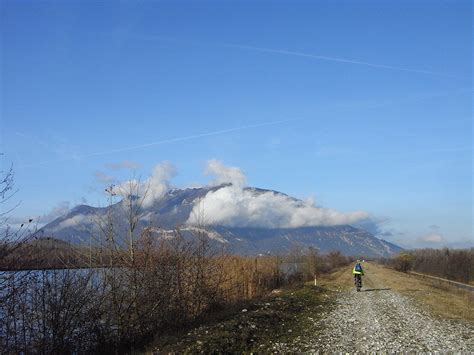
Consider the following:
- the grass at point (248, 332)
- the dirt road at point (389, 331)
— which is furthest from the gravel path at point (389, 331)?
the grass at point (248, 332)

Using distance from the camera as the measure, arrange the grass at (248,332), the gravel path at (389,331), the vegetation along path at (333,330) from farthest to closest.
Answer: the gravel path at (389,331) → the vegetation along path at (333,330) → the grass at (248,332)

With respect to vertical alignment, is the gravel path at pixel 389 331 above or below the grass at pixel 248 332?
below

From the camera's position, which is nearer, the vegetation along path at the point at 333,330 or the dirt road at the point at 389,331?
the vegetation along path at the point at 333,330

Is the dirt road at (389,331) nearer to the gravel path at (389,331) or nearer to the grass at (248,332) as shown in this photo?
the gravel path at (389,331)

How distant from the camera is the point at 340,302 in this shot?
101ft

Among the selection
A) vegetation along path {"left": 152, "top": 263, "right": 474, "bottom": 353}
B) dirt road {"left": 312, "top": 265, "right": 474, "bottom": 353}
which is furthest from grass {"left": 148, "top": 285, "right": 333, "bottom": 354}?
dirt road {"left": 312, "top": 265, "right": 474, "bottom": 353}

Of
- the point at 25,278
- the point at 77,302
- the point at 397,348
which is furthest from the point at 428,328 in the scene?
the point at 25,278

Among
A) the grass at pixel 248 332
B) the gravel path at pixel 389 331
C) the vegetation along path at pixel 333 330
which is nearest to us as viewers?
the grass at pixel 248 332

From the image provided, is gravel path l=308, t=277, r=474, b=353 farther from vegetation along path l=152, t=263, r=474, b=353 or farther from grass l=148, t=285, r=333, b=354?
grass l=148, t=285, r=333, b=354

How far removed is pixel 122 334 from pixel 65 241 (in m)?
4.06

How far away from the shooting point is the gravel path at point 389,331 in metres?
15.7

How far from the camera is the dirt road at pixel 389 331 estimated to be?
15781 mm

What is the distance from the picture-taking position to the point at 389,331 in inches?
746

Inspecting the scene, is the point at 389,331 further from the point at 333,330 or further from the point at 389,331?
the point at 333,330
